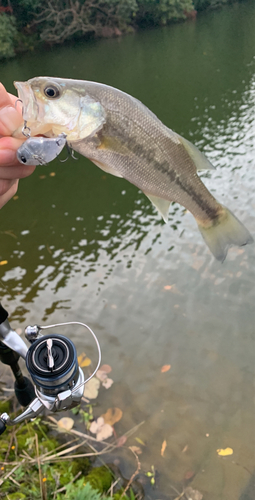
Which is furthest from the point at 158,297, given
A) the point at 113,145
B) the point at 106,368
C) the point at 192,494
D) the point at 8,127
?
the point at 8,127

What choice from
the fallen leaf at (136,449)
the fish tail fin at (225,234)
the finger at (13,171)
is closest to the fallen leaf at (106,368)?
the fallen leaf at (136,449)

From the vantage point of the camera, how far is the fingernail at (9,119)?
121 centimetres

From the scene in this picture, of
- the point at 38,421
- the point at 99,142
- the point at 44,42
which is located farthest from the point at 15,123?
the point at 44,42

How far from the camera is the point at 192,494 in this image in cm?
→ 242

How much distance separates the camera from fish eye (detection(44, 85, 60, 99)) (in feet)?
3.88

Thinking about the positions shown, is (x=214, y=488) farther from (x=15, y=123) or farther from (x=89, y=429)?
(x=15, y=123)

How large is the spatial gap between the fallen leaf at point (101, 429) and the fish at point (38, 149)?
233cm

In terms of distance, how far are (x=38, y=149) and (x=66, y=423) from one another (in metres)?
2.35

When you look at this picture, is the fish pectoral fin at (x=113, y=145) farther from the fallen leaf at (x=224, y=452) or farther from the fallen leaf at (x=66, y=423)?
the fallen leaf at (x=224, y=452)

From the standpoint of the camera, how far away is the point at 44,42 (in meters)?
23.2

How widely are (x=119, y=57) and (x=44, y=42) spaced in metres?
9.21

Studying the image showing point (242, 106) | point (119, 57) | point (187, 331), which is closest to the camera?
point (187, 331)

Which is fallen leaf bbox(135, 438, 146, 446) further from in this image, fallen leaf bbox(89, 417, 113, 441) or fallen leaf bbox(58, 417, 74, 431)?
fallen leaf bbox(58, 417, 74, 431)

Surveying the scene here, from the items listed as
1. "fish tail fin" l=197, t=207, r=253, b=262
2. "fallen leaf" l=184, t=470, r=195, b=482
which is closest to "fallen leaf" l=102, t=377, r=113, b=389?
"fallen leaf" l=184, t=470, r=195, b=482
